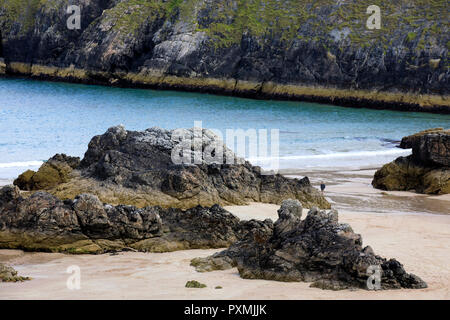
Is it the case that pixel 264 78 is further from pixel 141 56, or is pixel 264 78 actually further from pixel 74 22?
pixel 74 22

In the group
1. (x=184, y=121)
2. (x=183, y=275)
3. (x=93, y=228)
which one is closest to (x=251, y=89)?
(x=184, y=121)

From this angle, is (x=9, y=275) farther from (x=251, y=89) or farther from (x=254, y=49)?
(x=254, y=49)

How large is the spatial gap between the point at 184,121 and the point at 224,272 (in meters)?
36.8

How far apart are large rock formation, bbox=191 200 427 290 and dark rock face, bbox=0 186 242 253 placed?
4.90ft

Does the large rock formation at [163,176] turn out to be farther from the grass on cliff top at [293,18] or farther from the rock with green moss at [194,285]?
the grass on cliff top at [293,18]

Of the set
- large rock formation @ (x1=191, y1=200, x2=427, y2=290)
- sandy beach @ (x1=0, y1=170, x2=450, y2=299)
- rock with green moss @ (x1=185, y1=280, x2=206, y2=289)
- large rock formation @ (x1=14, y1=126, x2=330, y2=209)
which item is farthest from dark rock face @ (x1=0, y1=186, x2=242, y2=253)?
rock with green moss @ (x1=185, y1=280, x2=206, y2=289)

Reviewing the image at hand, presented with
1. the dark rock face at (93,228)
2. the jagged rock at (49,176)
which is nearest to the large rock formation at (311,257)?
the dark rock face at (93,228)

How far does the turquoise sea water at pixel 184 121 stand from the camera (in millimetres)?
31266

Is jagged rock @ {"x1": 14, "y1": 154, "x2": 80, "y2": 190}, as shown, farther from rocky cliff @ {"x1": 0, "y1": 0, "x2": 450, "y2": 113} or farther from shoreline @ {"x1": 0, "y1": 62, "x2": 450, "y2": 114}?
rocky cliff @ {"x1": 0, "y1": 0, "x2": 450, "y2": 113}

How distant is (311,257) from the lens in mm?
9945

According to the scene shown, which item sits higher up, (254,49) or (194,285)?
(254,49)

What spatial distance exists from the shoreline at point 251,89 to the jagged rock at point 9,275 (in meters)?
52.3

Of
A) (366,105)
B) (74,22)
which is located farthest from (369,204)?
(74,22)

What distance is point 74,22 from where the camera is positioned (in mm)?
85188
